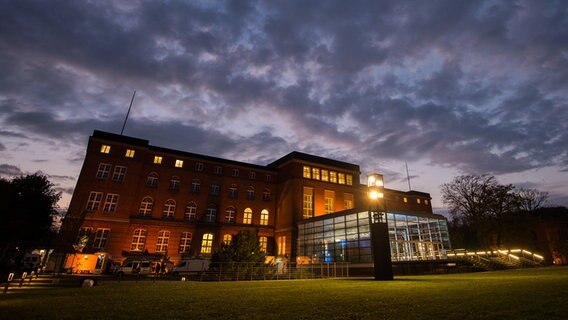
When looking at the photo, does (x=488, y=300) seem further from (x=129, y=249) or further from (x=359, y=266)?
(x=129, y=249)

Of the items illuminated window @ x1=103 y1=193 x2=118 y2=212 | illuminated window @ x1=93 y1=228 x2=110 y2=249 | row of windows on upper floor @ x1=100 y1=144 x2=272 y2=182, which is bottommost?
illuminated window @ x1=93 y1=228 x2=110 y2=249

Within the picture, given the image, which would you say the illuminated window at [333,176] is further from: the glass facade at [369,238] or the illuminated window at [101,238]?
the illuminated window at [101,238]

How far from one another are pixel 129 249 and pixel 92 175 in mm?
11026

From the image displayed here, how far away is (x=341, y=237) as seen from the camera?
1374 inches

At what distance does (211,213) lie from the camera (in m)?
45.2

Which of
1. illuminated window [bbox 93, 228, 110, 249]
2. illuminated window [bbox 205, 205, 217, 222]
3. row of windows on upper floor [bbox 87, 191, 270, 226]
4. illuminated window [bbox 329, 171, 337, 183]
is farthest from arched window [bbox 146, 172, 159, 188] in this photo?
illuminated window [bbox 329, 171, 337, 183]

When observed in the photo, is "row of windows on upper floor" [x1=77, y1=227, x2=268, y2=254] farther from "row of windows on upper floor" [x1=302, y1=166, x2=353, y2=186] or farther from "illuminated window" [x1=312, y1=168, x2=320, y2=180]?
"illuminated window" [x1=312, y1=168, x2=320, y2=180]

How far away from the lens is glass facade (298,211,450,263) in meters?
32.0

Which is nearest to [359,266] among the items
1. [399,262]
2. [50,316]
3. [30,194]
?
[399,262]

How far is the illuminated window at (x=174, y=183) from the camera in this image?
43406 millimetres

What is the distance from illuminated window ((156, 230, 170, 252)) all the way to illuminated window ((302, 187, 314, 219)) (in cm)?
2057

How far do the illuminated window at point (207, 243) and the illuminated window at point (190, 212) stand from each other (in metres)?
3.48

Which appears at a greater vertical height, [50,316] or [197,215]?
[197,215]

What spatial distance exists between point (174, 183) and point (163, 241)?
872 centimetres
